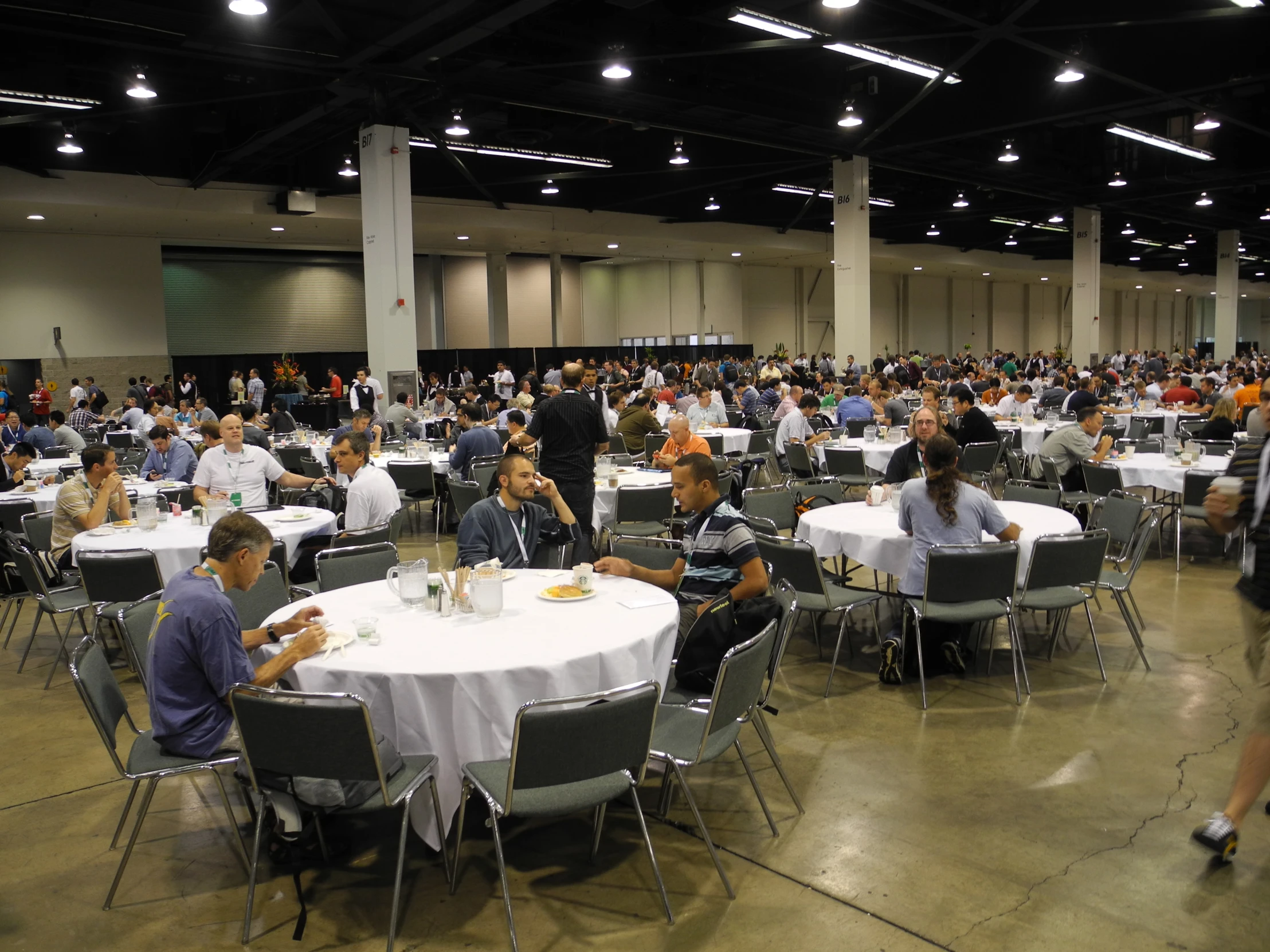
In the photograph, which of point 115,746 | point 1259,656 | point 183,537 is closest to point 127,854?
point 115,746

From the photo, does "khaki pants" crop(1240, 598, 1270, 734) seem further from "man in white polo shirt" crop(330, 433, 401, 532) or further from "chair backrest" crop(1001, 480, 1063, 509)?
"man in white polo shirt" crop(330, 433, 401, 532)

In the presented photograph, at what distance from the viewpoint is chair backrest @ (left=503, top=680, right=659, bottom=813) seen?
271cm

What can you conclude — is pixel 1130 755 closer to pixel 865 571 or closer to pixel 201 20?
pixel 865 571

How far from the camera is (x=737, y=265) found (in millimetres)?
31375

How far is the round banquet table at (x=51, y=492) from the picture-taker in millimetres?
7352

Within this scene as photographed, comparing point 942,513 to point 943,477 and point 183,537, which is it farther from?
point 183,537

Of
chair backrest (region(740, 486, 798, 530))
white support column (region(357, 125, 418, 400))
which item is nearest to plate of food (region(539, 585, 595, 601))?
chair backrest (region(740, 486, 798, 530))

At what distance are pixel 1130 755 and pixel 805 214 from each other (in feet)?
75.4

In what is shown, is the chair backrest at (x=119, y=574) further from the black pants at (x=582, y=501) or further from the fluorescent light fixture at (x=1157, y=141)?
the fluorescent light fixture at (x=1157, y=141)

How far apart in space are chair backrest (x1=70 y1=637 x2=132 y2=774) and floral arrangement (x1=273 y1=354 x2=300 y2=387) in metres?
19.7

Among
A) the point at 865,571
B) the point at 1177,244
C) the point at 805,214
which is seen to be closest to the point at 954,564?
the point at 865,571

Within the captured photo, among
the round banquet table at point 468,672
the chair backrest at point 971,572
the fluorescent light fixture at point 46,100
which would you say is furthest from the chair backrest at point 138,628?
the fluorescent light fixture at point 46,100

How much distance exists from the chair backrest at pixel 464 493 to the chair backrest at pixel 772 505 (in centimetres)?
210

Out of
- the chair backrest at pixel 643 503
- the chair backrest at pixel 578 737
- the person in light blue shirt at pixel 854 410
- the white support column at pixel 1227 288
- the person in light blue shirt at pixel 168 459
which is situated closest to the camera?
the chair backrest at pixel 578 737
